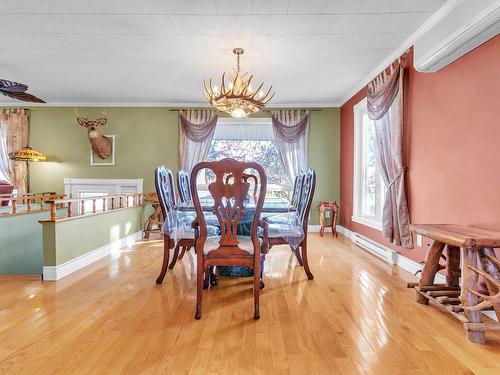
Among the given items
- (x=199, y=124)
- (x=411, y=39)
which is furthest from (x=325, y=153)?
(x=411, y=39)

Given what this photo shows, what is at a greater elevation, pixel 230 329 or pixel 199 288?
pixel 199 288

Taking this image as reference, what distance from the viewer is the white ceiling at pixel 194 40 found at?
2.63 meters

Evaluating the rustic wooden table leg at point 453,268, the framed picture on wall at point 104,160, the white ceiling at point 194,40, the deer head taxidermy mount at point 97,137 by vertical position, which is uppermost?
the white ceiling at point 194,40

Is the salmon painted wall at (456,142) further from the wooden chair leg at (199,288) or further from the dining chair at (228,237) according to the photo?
the wooden chair leg at (199,288)

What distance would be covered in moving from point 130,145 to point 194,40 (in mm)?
3214

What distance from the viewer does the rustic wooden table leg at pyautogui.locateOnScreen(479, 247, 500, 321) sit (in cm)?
179

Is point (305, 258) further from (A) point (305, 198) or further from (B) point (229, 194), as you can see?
(B) point (229, 194)

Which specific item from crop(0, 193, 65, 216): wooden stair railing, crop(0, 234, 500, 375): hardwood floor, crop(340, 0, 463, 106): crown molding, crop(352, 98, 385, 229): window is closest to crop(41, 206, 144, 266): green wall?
crop(0, 234, 500, 375): hardwood floor

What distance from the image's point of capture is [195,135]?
5.66 m

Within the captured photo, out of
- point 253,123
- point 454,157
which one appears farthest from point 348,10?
point 253,123

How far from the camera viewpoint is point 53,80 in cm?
454

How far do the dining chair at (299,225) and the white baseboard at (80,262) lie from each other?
2.07 meters

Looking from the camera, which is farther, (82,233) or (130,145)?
(130,145)

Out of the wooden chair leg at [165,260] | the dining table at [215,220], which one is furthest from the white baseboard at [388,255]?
the wooden chair leg at [165,260]
